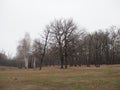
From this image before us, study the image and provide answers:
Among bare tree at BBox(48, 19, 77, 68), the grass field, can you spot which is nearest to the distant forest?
bare tree at BBox(48, 19, 77, 68)

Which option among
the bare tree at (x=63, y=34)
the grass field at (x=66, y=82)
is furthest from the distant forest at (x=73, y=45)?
the grass field at (x=66, y=82)

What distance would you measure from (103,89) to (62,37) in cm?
4060

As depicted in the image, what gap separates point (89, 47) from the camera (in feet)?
260

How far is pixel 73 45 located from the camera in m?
56.3

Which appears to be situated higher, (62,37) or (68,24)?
(68,24)

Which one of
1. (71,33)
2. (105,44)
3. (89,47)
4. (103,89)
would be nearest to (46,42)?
(71,33)

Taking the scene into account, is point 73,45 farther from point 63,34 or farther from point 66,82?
point 66,82

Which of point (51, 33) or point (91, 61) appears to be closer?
point (51, 33)

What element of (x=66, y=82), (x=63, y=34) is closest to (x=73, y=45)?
(x=63, y=34)

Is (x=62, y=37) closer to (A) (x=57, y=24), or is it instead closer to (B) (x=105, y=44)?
(A) (x=57, y=24)

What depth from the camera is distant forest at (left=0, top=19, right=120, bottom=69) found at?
56.1 m

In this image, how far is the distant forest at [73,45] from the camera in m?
56.1

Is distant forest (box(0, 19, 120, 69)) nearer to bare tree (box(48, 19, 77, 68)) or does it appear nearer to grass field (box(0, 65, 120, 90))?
bare tree (box(48, 19, 77, 68))

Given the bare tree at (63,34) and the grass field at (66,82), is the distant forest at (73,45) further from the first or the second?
the grass field at (66,82)
